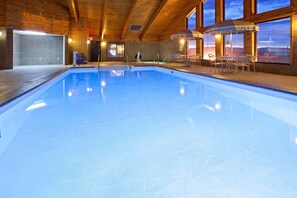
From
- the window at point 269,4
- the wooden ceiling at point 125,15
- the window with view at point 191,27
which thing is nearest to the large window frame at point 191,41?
the window with view at point 191,27

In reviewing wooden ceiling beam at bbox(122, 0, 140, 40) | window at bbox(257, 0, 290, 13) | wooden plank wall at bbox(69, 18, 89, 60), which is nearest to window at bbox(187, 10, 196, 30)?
wooden ceiling beam at bbox(122, 0, 140, 40)

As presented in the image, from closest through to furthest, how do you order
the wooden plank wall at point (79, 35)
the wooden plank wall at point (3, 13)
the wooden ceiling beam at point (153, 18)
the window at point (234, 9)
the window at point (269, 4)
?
the window at point (269, 4)
the wooden plank wall at point (3, 13)
the window at point (234, 9)
the wooden ceiling beam at point (153, 18)
the wooden plank wall at point (79, 35)

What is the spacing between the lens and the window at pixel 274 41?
9086 mm

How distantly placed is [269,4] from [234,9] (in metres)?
2.24

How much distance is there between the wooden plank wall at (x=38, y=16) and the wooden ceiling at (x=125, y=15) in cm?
81

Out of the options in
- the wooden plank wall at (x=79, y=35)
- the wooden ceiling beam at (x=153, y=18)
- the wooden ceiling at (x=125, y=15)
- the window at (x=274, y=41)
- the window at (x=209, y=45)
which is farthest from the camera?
the wooden plank wall at (x=79, y=35)

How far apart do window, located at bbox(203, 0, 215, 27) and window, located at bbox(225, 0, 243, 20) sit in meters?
1.18

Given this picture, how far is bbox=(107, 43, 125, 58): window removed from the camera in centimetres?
2064

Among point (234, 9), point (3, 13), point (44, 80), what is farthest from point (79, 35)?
point (44, 80)

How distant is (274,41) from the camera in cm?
956

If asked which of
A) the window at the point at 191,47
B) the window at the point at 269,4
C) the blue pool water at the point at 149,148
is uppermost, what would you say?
the window at the point at 269,4

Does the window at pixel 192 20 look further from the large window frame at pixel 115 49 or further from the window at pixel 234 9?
the large window frame at pixel 115 49

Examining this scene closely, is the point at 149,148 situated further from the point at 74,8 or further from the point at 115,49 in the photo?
the point at 115,49

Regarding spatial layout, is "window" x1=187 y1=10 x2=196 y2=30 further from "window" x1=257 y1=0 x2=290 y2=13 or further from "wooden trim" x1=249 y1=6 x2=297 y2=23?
"window" x1=257 y1=0 x2=290 y2=13
